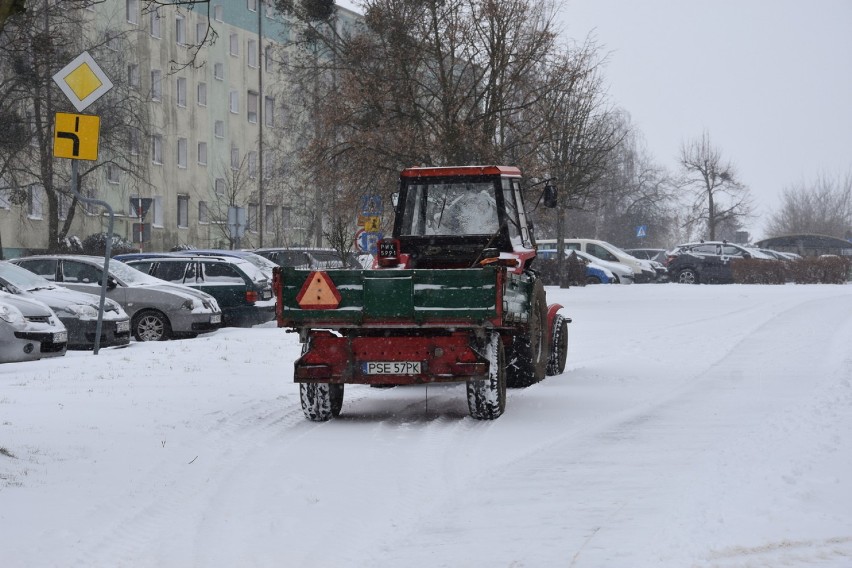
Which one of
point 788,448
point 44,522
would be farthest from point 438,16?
point 44,522

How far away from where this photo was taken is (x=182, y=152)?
208 ft

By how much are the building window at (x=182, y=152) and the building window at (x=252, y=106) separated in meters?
7.66

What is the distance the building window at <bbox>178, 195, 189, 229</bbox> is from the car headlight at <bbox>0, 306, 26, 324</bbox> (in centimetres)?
4735

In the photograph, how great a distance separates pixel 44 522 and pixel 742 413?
21.0ft

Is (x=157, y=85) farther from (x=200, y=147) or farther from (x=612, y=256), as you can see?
(x=612, y=256)

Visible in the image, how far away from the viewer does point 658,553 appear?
5.73 metres

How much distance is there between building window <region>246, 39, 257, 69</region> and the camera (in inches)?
2753

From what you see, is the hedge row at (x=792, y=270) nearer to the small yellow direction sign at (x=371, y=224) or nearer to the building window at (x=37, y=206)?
the small yellow direction sign at (x=371, y=224)

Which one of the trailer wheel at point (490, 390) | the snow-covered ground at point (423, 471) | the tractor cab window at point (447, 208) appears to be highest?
the tractor cab window at point (447, 208)

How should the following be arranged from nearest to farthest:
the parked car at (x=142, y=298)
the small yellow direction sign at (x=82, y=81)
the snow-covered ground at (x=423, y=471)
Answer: the snow-covered ground at (x=423, y=471) → the small yellow direction sign at (x=82, y=81) → the parked car at (x=142, y=298)

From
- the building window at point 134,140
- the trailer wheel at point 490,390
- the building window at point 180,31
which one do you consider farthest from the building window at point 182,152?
the trailer wheel at point 490,390

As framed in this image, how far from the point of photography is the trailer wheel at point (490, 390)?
417 inches

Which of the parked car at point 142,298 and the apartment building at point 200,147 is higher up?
the apartment building at point 200,147

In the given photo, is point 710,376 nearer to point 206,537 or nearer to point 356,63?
point 206,537
